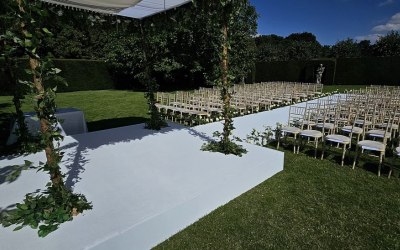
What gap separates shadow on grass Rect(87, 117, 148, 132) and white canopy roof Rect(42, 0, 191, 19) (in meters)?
3.95

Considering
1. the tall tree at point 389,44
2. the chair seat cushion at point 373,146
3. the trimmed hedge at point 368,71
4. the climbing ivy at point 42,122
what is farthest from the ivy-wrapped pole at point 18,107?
the tall tree at point 389,44

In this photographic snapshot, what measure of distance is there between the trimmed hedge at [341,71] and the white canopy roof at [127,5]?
78.1 ft

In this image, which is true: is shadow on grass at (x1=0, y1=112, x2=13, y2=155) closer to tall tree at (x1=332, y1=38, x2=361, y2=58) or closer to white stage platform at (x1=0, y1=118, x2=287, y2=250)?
white stage platform at (x1=0, y1=118, x2=287, y2=250)

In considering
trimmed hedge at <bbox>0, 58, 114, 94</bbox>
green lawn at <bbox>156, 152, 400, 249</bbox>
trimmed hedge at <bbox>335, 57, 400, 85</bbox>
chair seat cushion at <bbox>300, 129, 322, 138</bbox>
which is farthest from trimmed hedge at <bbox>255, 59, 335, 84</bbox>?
green lawn at <bbox>156, 152, 400, 249</bbox>

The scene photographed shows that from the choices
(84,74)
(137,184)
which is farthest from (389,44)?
(137,184)

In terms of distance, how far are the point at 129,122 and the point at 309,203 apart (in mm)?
7463

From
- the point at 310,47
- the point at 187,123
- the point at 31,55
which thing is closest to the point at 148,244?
the point at 31,55

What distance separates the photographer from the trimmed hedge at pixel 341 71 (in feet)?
76.4

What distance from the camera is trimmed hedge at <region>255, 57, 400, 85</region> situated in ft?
76.4

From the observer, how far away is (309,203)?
4332 millimetres

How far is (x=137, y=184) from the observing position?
13.6 feet

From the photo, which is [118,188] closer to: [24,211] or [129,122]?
[24,211]

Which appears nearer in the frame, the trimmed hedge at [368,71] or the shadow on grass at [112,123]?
the shadow on grass at [112,123]

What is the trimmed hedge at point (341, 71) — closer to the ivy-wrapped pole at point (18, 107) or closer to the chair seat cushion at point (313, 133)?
the chair seat cushion at point (313, 133)
